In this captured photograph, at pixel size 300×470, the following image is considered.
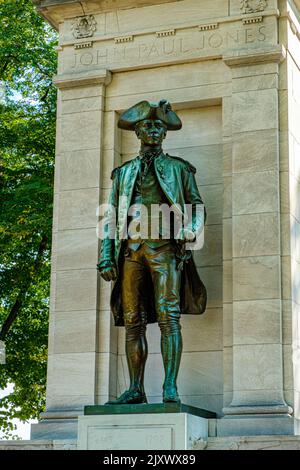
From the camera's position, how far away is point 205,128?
15.1m

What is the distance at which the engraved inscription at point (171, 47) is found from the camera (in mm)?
14730

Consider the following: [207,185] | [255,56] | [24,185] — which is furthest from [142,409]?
[24,185]

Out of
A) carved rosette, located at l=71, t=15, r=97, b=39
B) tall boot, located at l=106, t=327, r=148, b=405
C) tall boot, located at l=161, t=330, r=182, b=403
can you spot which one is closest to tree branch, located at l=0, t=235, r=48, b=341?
carved rosette, located at l=71, t=15, r=97, b=39

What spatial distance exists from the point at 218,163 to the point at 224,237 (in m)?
1.21

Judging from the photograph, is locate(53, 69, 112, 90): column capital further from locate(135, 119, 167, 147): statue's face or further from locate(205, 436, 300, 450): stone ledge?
locate(205, 436, 300, 450): stone ledge

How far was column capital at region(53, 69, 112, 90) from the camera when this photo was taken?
15500 mm

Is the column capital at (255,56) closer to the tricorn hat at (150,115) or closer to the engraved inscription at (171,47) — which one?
the engraved inscription at (171,47)

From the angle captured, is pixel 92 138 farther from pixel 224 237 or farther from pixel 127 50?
pixel 224 237

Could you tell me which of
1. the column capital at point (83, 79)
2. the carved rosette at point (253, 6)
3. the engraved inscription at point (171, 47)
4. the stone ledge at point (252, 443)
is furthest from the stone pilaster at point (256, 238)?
the column capital at point (83, 79)

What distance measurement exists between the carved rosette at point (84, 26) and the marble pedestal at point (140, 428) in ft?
19.7

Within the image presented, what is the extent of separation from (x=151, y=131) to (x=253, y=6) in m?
2.55

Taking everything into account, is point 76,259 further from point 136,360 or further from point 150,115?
point 150,115

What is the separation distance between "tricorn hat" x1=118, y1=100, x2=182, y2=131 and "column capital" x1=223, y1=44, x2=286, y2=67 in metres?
1.31
